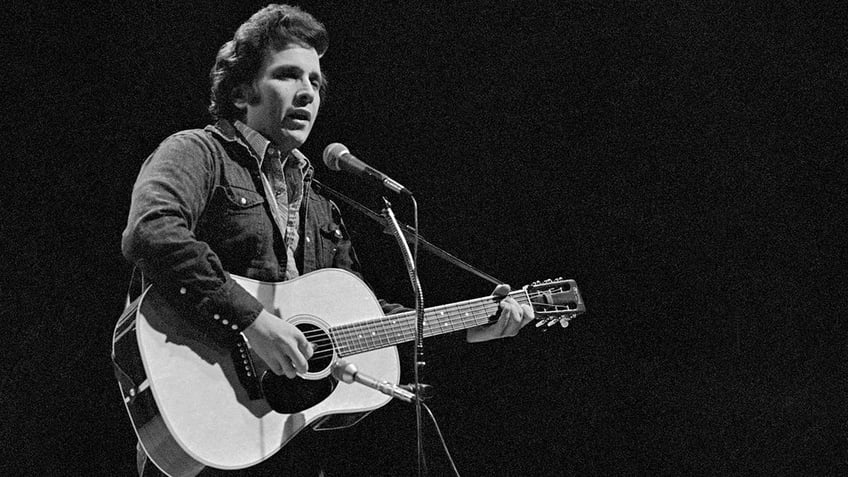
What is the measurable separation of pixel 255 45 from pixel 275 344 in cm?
105

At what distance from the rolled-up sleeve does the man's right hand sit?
0.03 metres

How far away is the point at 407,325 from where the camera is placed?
2.27 m

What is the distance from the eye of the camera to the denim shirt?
179cm

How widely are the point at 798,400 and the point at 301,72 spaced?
248 centimetres

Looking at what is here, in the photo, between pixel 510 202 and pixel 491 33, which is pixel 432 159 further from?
pixel 491 33

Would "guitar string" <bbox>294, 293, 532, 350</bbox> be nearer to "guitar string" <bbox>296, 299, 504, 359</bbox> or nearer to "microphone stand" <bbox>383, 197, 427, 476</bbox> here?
"guitar string" <bbox>296, 299, 504, 359</bbox>

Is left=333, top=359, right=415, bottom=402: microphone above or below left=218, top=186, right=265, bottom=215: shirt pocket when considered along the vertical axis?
below

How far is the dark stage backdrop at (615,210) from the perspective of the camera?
3.04 meters

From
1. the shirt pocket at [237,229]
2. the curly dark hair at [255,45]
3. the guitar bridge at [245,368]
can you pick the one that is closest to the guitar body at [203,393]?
the guitar bridge at [245,368]

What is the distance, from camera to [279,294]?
6.69 feet

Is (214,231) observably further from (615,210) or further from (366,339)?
(615,210)

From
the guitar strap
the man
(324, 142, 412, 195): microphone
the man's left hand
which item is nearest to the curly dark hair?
the man

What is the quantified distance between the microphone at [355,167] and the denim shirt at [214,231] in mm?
260

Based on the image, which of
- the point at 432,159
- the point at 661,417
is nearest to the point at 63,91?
the point at 432,159
